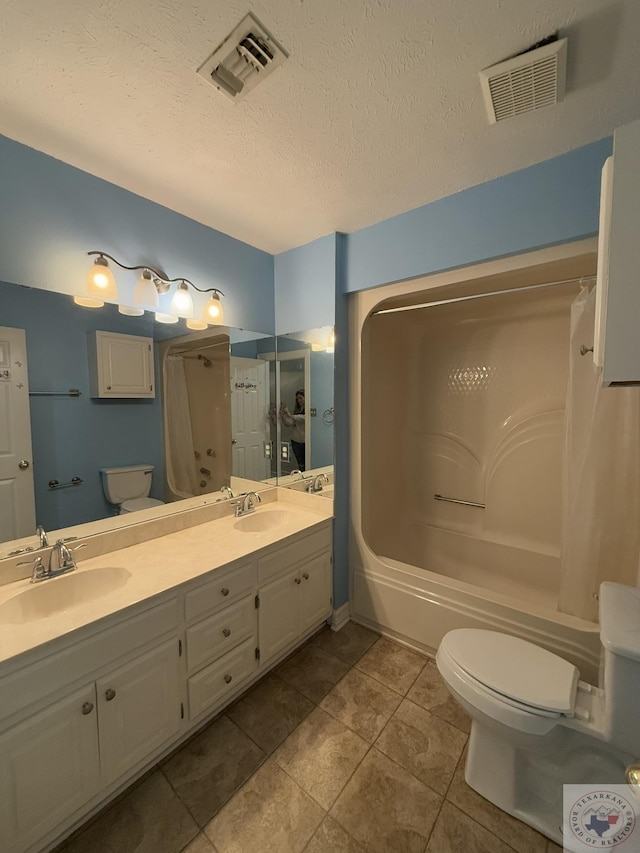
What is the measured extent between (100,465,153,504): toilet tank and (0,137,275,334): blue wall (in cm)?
85

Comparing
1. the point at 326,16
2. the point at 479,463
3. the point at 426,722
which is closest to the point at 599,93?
the point at 326,16

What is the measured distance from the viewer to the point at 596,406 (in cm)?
162

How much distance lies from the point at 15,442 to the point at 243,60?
1.59 m

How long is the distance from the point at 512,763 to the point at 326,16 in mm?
2417

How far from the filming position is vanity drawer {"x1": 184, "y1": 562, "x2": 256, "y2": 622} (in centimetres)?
137

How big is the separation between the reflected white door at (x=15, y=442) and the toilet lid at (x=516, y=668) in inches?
72.2

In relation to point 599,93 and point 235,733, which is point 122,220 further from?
point 235,733

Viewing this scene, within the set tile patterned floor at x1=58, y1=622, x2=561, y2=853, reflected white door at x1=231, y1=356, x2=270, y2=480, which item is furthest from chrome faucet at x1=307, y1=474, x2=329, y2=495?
tile patterned floor at x1=58, y1=622, x2=561, y2=853

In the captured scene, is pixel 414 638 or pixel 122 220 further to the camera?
pixel 414 638

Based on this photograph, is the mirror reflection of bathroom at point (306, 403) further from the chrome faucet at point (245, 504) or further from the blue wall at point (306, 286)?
the chrome faucet at point (245, 504)

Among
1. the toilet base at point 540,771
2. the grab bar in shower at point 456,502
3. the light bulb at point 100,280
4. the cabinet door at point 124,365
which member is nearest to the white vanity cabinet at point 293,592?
the toilet base at point 540,771

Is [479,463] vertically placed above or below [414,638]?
above

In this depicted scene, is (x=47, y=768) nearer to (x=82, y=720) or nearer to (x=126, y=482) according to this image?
(x=82, y=720)

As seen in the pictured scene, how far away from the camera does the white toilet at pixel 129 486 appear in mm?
1611
